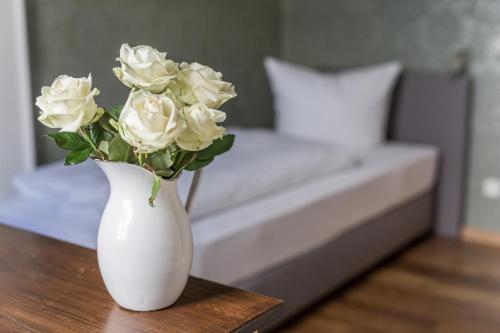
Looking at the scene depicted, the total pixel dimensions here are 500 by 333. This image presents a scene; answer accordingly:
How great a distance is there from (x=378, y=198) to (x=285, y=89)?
37.4 inches

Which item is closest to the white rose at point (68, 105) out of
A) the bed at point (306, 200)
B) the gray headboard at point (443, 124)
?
the bed at point (306, 200)

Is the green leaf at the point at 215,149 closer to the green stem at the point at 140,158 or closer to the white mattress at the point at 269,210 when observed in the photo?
the green stem at the point at 140,158

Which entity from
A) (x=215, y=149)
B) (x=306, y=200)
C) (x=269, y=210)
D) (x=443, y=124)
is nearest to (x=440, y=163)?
(x=443, y=124)

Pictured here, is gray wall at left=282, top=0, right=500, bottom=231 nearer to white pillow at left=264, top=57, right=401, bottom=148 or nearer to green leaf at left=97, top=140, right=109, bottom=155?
white pillow at left=264, top=57, right=401, bottom=148

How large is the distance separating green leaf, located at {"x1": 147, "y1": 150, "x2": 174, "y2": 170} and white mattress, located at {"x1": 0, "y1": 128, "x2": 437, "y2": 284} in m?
0.91

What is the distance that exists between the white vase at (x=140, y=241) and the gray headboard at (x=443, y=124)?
2617 mm

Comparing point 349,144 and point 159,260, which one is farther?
point 349,144

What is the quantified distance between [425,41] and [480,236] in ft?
3.44

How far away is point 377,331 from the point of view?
2.39 meters

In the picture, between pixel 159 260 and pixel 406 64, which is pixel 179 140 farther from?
pixel 406 64

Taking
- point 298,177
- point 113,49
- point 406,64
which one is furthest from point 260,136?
point 406,64

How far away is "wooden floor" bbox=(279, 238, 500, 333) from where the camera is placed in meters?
2.44

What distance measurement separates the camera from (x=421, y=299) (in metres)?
2.69

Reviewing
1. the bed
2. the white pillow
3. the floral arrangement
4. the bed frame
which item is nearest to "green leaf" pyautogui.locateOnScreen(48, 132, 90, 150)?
the floral arrangement
